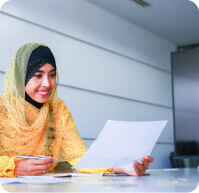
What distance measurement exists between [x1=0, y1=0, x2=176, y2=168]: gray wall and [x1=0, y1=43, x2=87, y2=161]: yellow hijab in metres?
0.54

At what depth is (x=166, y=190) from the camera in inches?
30.1

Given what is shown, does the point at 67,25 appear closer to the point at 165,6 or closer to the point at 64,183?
the point at 165,6

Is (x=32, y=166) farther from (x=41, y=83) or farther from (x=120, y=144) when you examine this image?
(x=41, y=83)

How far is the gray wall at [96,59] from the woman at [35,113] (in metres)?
0.54

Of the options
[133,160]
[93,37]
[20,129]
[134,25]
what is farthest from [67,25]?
[133,160]

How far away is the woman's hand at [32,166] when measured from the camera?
127 centimetres

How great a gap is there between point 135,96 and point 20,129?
218 cm

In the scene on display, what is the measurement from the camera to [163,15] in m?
3.53

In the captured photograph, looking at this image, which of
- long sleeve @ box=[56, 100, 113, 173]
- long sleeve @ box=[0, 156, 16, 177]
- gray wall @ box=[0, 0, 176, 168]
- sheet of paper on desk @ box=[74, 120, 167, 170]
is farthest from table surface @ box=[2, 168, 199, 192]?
gray wall @ box=[0, 0, 176, 168]

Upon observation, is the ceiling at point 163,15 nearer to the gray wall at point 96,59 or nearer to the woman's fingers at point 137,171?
the gray wall at point 96,59

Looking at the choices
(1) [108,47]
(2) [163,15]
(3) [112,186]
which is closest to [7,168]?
(3) [112,186]

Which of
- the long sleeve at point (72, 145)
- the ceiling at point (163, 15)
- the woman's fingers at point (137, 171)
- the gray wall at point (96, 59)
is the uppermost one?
the ceiling at point (163, 15)

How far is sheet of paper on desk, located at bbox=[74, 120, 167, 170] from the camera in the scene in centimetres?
104

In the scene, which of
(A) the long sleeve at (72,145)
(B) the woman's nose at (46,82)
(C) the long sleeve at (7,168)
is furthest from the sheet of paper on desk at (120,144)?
(B) the woman's nose at (46,82)
